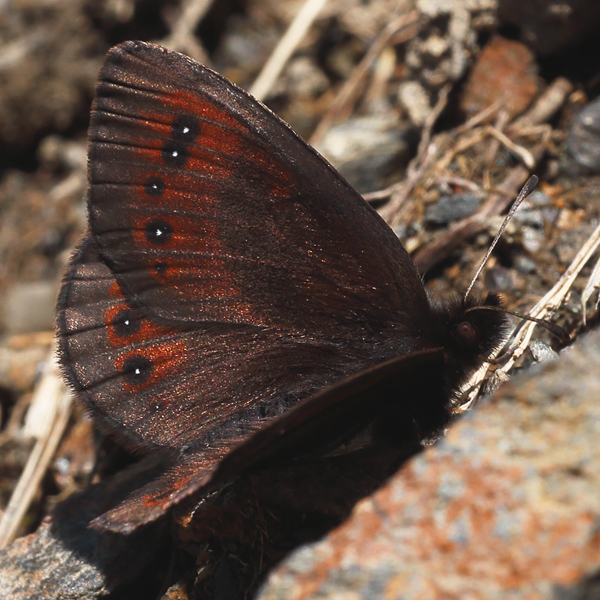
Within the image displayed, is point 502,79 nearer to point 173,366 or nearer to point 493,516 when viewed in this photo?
point 173,366

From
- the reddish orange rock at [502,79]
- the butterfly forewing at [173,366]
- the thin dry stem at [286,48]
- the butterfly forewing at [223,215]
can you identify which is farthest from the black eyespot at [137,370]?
the thin dry stem at [286,48]

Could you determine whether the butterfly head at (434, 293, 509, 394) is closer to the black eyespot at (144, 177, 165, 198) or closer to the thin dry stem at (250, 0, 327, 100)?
→ the black eyespot at (144, 177, 165, 198)

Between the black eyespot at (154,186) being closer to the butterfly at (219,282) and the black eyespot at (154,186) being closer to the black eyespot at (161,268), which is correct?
the butterfly at (219,282)

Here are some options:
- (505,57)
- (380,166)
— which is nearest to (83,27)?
(380,166)

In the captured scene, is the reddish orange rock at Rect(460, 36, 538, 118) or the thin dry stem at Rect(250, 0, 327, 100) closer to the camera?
the reddish orange rock at Rect(460, 36, 538, 118)

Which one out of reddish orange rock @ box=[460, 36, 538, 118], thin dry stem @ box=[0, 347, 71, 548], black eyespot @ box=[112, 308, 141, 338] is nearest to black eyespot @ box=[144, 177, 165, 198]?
black eyespot @ box=[112, 308, 141, 338]

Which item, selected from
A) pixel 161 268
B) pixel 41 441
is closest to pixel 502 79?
pixel 161 268

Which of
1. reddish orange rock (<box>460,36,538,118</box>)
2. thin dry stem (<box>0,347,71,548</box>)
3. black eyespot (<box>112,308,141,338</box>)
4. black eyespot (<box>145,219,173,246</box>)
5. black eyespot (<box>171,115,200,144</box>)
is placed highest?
reddish orange rock (<box>460,36,538,118</box>)
